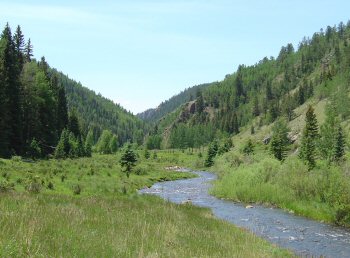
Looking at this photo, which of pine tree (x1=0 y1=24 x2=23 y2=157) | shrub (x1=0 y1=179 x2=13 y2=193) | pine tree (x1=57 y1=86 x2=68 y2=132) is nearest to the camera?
shrub (x1=0 y1=179 x2=13 y2=193)

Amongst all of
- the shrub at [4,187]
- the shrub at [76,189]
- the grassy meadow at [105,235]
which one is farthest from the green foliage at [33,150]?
the grassy meadow at [105,235]

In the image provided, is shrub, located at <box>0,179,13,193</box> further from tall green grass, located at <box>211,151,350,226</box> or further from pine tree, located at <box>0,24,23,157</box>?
pine tree, located at <box>0,24,23,157</box>

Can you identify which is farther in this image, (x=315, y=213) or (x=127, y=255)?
(x=315, y=213)

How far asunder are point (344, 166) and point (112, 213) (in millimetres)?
22926

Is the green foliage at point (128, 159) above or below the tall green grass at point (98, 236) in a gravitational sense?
above

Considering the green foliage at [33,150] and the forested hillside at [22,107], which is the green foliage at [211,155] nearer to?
the forested hillside at [22,107]

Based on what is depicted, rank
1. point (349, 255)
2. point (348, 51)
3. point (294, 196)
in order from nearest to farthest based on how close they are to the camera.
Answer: point (349, 255) < point (294, 196) < point (348, 51)

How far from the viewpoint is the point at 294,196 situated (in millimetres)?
38656

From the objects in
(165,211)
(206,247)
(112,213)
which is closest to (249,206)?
(165,211)

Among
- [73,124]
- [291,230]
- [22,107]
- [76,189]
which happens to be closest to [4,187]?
[76,189]

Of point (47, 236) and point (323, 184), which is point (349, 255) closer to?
point (323, 184)

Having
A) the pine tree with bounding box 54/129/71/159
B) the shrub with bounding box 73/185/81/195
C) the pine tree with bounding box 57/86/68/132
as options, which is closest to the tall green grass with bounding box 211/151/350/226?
the shrub with bounding box 73/185/81/195

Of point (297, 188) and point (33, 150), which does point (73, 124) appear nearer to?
point (33, 150)

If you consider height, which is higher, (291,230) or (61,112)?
(61,112)
